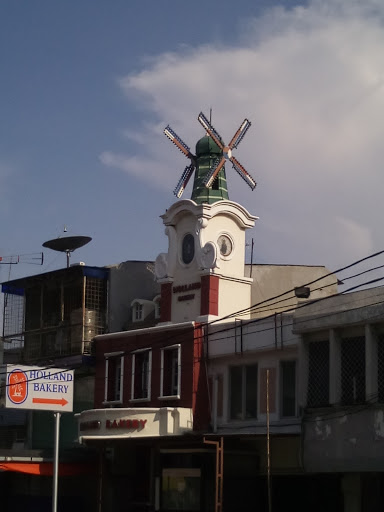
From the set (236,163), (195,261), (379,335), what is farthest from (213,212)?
(379,335)

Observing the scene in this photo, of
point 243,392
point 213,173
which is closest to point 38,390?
point 243,392

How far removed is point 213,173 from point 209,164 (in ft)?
4.95

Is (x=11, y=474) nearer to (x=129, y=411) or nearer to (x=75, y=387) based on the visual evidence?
(x=75, y=387)

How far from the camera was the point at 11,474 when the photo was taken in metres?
44.9

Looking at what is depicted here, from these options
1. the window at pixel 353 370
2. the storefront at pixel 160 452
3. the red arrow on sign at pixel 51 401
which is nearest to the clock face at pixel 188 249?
the storefront at pixel 160 452

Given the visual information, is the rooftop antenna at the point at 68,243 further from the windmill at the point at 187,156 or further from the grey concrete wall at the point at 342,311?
the grey concrete wall at the point at 342,311

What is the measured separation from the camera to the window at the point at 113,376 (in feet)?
139

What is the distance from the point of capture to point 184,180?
48406 millimetres

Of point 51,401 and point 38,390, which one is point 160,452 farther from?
point 38,390

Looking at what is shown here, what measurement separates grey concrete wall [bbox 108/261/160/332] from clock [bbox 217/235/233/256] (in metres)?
6.59

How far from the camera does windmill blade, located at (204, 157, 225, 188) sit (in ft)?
146

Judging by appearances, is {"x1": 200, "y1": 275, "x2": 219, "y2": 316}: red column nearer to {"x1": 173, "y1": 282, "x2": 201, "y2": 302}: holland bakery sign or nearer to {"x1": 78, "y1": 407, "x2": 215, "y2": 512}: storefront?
{"x1": 173, "y1": 282, "x2": 201, "y2": 302}: holland bakery sign

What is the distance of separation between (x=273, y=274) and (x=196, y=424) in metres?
12.9

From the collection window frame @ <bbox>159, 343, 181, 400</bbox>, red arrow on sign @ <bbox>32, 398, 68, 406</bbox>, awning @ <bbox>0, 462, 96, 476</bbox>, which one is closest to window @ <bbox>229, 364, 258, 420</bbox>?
window frame @ <bbox>159, 343, 181, 400</bbox>
